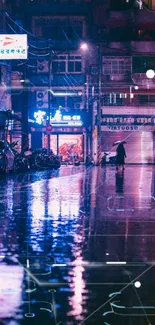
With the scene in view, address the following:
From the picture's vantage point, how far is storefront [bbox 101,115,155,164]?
5931cm

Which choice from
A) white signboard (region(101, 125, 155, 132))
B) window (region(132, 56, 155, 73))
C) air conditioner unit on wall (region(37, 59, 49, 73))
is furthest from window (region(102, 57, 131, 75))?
air conditioner unit on wall (region(37, 59, 49, 73))

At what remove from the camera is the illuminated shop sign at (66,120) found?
58188 millimetres

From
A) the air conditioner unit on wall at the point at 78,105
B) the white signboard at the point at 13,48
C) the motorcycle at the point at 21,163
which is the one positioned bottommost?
the motorcycle at the point at 21,163

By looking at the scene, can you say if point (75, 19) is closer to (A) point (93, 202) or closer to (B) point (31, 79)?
(B) point (31, 79)

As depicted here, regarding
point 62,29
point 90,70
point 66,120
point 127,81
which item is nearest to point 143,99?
point 127,81

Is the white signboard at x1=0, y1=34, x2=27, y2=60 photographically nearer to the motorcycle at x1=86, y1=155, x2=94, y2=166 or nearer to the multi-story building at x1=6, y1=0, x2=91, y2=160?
the multi-story building at x1=6, y1=0, x2=91, y2=160

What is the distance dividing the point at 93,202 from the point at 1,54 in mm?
27991

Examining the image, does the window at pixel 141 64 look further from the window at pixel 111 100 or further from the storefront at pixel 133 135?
the storefront at pixel 133 135

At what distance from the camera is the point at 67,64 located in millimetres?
58406

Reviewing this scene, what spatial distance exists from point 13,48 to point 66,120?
55.8 feet

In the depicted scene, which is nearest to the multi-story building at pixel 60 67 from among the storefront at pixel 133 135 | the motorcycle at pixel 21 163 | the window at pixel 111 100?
the window at pixel 111 100

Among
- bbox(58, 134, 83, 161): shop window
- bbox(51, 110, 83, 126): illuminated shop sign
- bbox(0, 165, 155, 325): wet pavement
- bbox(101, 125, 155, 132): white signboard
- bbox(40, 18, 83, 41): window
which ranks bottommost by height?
bbox(0, 165, 155, 325): wet pavement

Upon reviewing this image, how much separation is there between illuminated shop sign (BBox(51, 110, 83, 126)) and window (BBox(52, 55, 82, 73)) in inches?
163

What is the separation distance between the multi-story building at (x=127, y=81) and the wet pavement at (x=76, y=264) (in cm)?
4431
